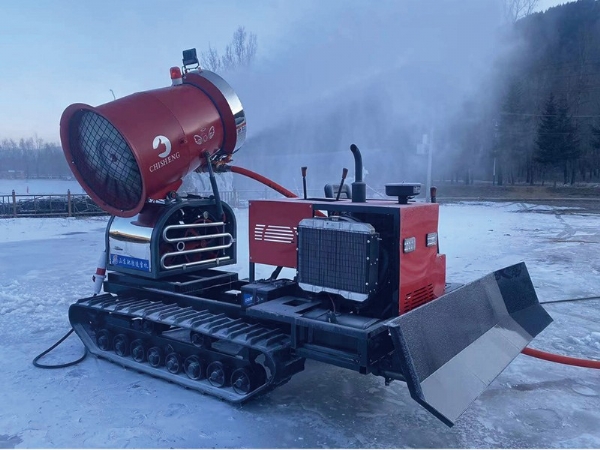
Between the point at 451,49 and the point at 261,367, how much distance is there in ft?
53.3

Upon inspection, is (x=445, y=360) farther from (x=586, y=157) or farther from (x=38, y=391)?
(x=586, y=157)

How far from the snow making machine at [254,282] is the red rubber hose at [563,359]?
0.25 m

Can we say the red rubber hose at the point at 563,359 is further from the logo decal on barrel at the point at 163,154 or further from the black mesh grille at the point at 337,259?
the logo decal on barrel at the point at 163,154

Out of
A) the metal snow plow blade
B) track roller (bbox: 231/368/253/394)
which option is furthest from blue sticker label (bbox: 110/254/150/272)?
the metal snow plow blade

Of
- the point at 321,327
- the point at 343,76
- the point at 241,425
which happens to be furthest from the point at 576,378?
the point at 343,76

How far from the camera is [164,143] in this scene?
16.4 feet

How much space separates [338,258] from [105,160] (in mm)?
2671

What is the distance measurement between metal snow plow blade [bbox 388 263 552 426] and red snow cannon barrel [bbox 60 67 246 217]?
2766mm

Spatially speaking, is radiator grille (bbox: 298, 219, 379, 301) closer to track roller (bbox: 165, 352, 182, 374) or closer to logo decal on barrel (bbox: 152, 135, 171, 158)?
track roller (bbox: 165, 352, 182, 374)

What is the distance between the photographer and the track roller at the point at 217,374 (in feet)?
14.7

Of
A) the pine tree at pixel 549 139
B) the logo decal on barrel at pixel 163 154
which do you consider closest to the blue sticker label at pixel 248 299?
the logo decal on barrel at pixel 163 154

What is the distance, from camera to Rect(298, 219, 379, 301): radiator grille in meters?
3.97

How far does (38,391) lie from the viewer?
4.58 meters

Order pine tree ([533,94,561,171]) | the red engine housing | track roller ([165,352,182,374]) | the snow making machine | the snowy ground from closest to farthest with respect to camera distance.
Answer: the snowy ground < the snow making machine < the red engine housing < track roller ([165,352,182,374]) < pine tree ([533,94,561,171])
